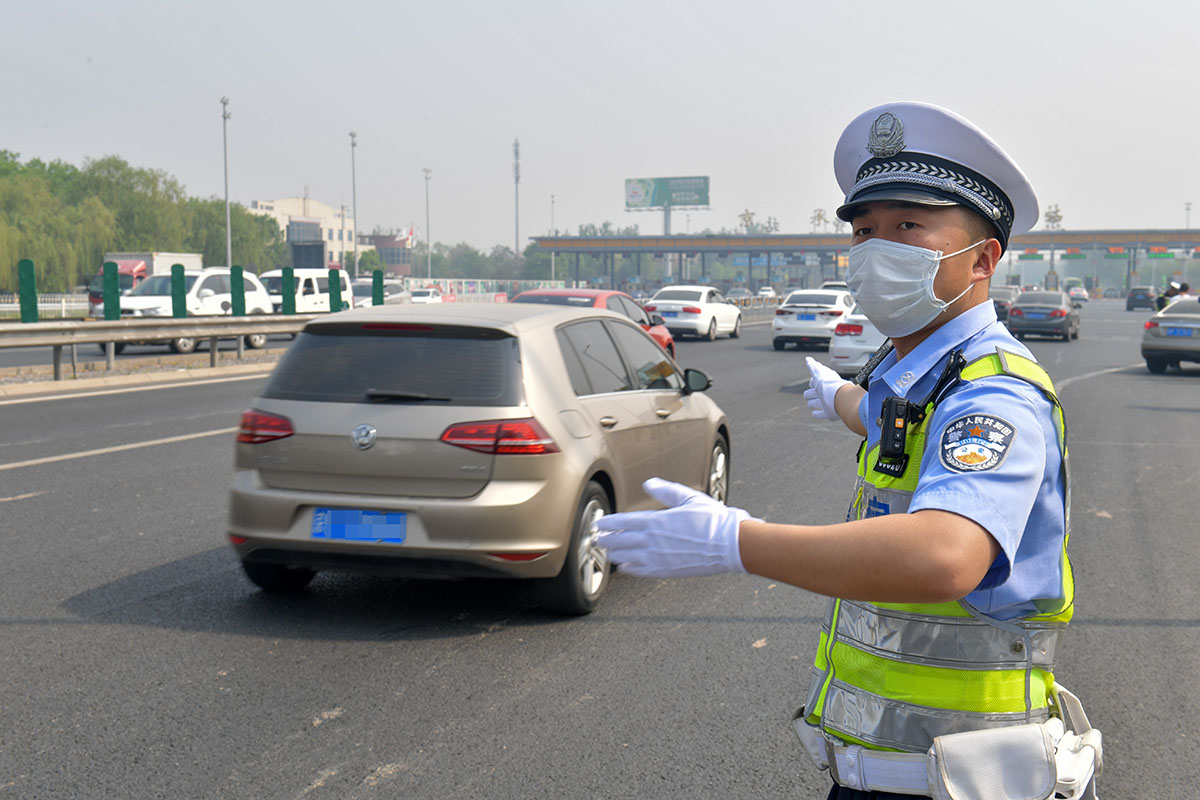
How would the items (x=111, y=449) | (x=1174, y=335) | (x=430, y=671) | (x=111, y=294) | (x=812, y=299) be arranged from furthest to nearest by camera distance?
(x=812, y=299)
(x=1174, y=335)
(x=111, y=294)
(x=111, y=449)
(x=430, y=671)

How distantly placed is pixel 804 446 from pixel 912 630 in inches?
376

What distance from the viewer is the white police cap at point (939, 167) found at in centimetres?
185

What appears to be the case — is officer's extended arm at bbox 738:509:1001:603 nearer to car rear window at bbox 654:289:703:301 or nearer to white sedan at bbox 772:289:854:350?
white sedan at bbox 772:289:854:350

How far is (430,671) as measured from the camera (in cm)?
469

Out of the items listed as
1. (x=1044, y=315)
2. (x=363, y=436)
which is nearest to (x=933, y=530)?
(x=363, y=436)

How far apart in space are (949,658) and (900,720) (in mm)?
136

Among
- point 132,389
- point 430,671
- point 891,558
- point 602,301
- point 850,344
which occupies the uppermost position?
point 602,301

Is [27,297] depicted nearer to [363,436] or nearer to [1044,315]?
[363,436]

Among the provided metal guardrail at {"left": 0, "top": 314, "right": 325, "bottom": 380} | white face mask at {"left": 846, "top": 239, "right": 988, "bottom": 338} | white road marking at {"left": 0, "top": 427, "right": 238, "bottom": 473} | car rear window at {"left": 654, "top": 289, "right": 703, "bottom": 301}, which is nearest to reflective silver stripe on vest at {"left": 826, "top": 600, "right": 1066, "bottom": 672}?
white face mask at {"left": 846, "top": 239, "right": 988, "bottom": 338}

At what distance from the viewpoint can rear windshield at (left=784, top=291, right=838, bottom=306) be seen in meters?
27.2

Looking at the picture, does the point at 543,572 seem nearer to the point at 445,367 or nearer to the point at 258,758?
the point at 445,367

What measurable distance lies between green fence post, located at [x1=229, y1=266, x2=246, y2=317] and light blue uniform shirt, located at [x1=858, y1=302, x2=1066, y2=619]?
80.5 feet

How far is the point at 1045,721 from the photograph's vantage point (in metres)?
1.81

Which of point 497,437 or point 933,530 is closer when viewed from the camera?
point 933,530
